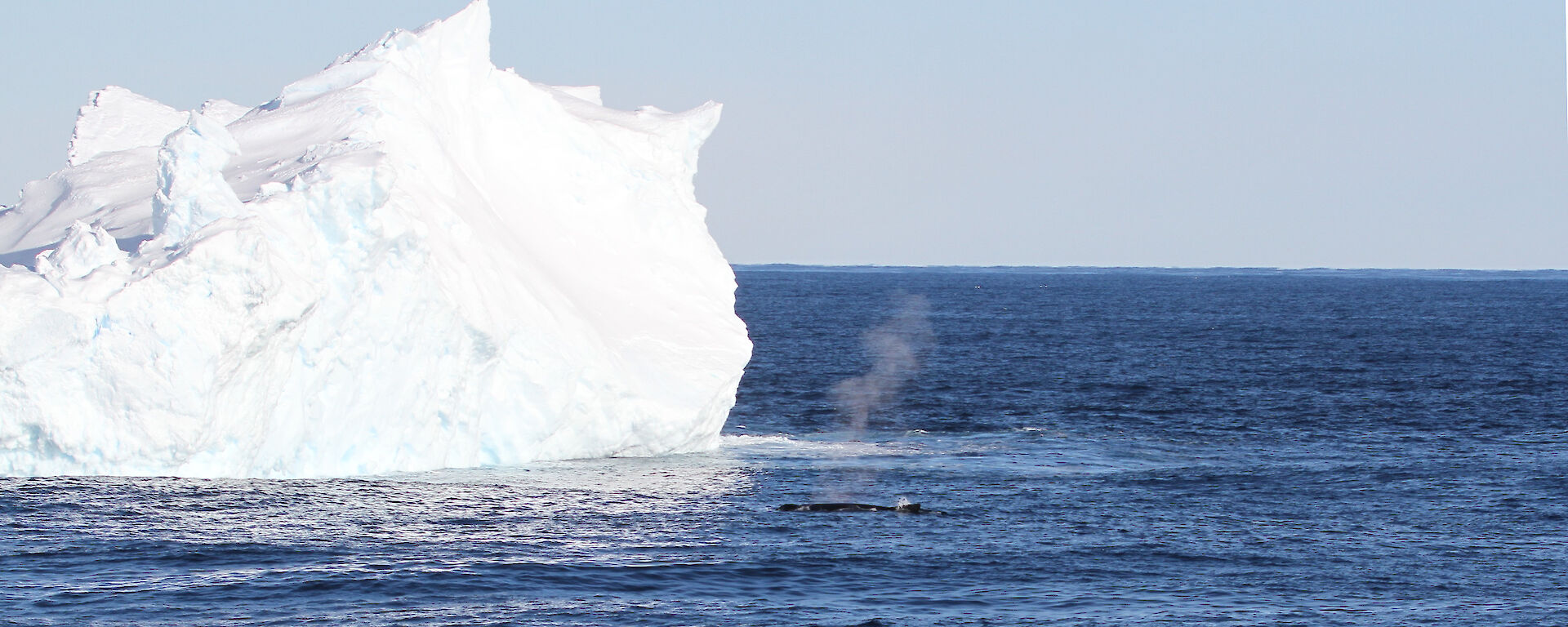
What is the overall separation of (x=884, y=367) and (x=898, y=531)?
42414 mm

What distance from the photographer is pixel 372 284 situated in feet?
119

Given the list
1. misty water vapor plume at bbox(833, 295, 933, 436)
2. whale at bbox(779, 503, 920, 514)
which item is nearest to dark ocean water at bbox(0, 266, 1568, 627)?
whale at bbox(779, 503, 920, 514)

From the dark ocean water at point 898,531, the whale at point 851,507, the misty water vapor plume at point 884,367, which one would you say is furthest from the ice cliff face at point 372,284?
the misty water vapor plume at point 884,367

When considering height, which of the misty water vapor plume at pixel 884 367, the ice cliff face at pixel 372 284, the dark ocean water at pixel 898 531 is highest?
the ice cliff face at pixel 372 284

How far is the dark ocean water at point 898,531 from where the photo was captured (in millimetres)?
26688

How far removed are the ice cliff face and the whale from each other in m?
6.24

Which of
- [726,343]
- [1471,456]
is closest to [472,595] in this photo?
[726,343]

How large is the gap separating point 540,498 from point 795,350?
50.4m

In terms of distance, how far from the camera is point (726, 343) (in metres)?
43.3

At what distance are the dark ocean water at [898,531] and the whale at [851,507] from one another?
21.7 inches

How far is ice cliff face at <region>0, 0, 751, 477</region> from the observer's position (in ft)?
108

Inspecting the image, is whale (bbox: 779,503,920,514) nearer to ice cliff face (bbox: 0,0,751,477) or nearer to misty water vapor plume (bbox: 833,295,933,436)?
ice cliff face (bbox: 0,0,751,477)

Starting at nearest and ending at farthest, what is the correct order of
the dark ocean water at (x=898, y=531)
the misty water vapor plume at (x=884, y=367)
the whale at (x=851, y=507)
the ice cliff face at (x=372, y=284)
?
the dark ocean water at (x=898, y=531)
the ice cliff face at (x=372, y=284)
the whale at (x=851, y=507)
the misty water vapor plume at (x=884, y=367)

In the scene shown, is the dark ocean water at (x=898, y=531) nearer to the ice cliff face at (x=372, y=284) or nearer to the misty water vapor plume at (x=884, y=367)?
the misty water vapor plume at (x=884, y=367)
